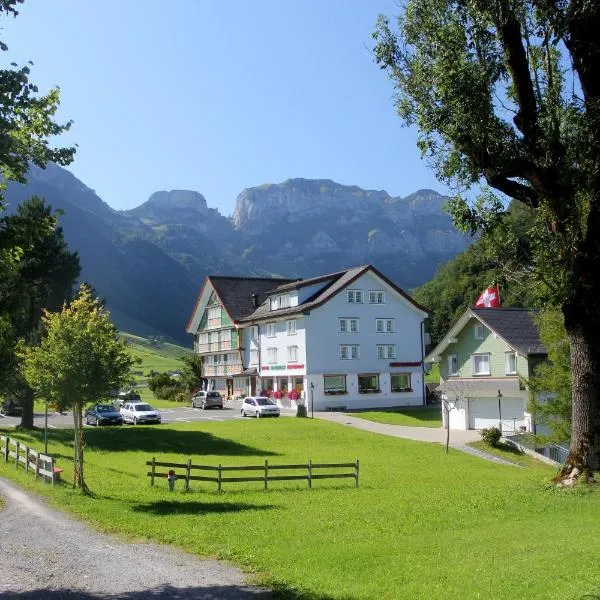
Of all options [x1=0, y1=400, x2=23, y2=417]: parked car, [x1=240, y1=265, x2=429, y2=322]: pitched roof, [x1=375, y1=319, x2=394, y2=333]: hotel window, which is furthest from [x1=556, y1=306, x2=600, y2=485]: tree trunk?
[x1=0, y1=400, x2=23, y2=417]: parked car

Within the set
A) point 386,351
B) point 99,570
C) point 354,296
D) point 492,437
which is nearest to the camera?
point 99,570

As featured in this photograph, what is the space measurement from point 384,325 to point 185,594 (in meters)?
56.4

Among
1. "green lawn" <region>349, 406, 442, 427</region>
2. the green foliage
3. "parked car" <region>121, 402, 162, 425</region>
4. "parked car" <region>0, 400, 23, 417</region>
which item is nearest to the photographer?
the green foliage

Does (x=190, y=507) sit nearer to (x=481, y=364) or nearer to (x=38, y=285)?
(x=38, y=285)

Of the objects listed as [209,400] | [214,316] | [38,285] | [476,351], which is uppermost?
[214,316]

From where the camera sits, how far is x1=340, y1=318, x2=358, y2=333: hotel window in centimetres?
6312

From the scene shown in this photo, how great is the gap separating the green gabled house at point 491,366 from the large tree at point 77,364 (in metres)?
28.1

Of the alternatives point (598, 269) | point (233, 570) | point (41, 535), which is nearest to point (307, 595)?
point (233, 570)

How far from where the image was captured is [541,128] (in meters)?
16.7

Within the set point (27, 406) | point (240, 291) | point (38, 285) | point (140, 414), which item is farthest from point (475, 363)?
point (240, 291)

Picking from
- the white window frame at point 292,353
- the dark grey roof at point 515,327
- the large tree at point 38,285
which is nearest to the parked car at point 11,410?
the large tree at point 38,285

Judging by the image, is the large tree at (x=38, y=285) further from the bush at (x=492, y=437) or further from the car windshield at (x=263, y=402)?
the bush at (x=492, y=437)

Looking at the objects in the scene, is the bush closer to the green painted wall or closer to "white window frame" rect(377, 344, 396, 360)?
the green painted wall

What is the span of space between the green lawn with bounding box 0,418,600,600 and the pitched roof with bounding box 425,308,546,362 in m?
15.0
